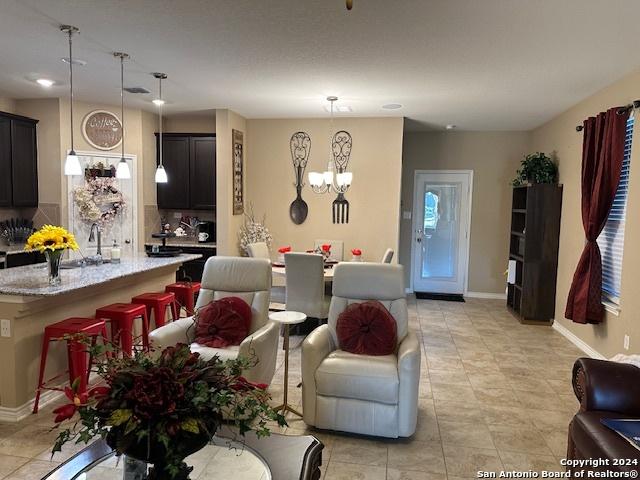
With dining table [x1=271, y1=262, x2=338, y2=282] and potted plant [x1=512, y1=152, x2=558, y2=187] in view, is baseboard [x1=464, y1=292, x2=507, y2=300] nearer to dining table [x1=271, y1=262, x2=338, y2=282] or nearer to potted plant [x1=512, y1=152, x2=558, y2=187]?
potted plant [x1=512, y1=152, x2=558, y2=187]

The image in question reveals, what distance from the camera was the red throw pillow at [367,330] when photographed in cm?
304

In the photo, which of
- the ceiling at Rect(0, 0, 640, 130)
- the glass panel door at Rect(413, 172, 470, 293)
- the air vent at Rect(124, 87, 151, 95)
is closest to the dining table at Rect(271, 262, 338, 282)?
the ceiling at Rect(0, 0, 640, 130)

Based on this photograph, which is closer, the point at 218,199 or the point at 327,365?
the point at 327,365

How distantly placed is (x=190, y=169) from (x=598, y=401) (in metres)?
5.52

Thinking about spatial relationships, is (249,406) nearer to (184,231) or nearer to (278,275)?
(278,275)

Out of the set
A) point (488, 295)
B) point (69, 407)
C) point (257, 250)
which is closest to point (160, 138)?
point (257, 250)

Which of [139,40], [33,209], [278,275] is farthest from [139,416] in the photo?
[33,209]

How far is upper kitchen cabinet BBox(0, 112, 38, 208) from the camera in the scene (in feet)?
16.9

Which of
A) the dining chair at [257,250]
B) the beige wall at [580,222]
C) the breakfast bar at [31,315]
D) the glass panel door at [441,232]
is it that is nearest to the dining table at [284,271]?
the dining chair at [257,250]

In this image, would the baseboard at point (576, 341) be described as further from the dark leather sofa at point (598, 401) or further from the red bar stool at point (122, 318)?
the red bar stool at point (122, 318)

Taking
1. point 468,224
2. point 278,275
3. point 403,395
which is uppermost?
point 468,224

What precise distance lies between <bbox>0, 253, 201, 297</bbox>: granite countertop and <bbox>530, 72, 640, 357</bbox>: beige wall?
13.5ft

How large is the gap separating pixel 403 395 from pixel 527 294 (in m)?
3.73

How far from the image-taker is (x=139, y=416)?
1.28m
